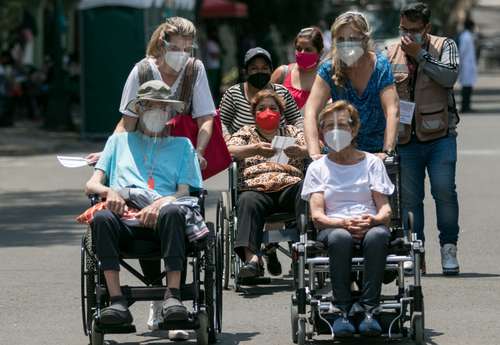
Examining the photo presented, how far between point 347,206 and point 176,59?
145 centimetres

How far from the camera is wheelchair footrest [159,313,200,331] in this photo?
7.91m

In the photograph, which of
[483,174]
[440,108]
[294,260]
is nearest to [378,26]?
[483,174]

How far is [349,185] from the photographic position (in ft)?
27.6

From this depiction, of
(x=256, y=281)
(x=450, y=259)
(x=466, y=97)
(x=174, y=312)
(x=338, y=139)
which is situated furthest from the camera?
(x=466, y=97)

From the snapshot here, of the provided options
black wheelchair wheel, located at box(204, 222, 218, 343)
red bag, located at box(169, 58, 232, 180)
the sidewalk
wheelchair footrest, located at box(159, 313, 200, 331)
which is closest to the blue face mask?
red bag, located at box(169, 58, 232, 180)

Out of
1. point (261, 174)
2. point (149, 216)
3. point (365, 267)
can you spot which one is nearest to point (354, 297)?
point (365, 267)

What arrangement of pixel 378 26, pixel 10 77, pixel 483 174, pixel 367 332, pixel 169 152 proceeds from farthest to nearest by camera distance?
pixel 378 26, pixel 10 77, pixel 483 174, pixel 169 152, pixel 367 332

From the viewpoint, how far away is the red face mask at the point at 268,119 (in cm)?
1061

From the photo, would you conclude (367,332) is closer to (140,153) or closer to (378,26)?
(140,153)

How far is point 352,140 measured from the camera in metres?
8.45

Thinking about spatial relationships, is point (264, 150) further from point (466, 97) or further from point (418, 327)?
point (466, 97)

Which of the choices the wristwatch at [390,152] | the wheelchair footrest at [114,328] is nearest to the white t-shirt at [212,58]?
the wristwatch at [390,152]

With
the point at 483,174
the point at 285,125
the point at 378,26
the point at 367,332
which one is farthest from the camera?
the point at 378,26

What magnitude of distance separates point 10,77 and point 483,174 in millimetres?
13188
